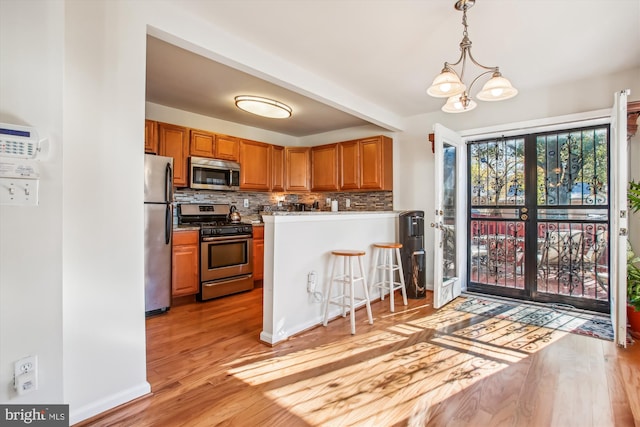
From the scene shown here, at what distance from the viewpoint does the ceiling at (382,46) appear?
2.11 m

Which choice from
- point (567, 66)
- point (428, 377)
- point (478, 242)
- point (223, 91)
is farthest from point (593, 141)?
point (223, 91)

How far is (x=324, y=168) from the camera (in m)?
5.11

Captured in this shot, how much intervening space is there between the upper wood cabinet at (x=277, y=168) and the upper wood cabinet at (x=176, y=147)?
1.36 meters

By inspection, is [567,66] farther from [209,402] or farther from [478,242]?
[209,402]

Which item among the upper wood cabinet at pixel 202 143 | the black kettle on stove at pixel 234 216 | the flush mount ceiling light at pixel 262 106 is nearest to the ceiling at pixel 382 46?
the flush mount ceiling light at pixel 262 106

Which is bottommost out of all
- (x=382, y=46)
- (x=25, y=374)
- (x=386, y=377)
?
(x=386, y=377)

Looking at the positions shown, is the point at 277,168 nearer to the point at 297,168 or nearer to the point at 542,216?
the point at 297,168

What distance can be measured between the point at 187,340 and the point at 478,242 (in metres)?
3.67

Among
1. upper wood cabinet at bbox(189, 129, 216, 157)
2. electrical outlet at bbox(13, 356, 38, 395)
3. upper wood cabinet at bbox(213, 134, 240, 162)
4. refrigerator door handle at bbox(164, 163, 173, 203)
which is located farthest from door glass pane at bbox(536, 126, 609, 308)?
electrical outlet at bbox(13, 356, 38, 395)

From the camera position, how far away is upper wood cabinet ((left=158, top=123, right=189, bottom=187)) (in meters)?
3.83

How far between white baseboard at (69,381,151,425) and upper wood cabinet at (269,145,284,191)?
3513 mm

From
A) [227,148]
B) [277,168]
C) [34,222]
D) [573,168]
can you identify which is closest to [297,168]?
[277,168]

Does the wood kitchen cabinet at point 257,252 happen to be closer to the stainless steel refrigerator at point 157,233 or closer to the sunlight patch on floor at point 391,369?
the stainless steel refrigerator at point 157,233

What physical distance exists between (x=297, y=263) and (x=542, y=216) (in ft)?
9.88
